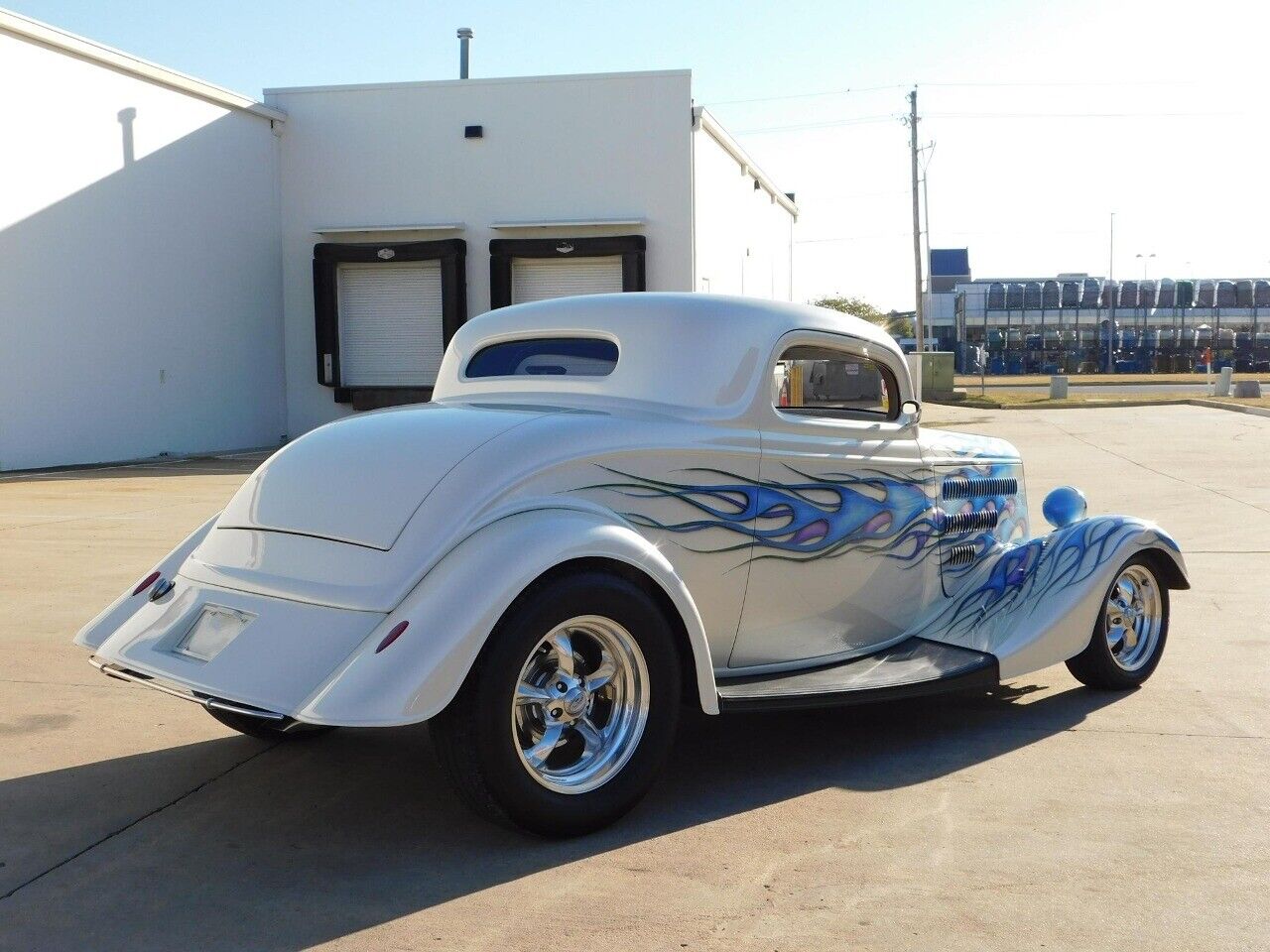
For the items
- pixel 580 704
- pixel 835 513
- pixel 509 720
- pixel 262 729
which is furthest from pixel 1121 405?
pixel 509 720

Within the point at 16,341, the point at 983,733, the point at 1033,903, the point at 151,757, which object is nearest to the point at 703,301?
the point at 983,733

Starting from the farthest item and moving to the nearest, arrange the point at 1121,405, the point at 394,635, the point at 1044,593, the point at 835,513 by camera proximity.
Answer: the point at 1121,405, the point at 1044,593, the point at 835,513, the point at 394,635

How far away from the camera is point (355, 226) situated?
982 inches

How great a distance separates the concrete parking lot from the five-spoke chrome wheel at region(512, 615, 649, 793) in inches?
9.3

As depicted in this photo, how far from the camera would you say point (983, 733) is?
511 centimetres

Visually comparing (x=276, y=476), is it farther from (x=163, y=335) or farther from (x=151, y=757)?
(x=163, y=335)

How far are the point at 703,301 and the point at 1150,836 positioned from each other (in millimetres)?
2380

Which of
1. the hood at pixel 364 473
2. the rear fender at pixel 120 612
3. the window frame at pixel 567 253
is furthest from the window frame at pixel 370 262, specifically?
the hood at pixel 364 473

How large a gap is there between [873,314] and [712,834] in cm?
10013

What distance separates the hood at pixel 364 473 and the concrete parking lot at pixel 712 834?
967 millimetres

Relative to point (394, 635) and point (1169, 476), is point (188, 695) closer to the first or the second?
point (394, 635)

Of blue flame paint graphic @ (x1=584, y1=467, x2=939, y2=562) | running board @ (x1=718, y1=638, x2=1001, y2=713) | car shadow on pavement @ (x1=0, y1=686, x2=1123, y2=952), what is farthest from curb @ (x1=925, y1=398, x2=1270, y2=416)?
running board @ (x1=718, y1=638, x2=1001, y2=713)

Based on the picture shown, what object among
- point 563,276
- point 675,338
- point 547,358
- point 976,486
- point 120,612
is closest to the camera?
point 120,612

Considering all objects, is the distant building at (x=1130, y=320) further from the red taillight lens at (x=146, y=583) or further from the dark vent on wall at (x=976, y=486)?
the red taillight lens at (x=146, y=583)
